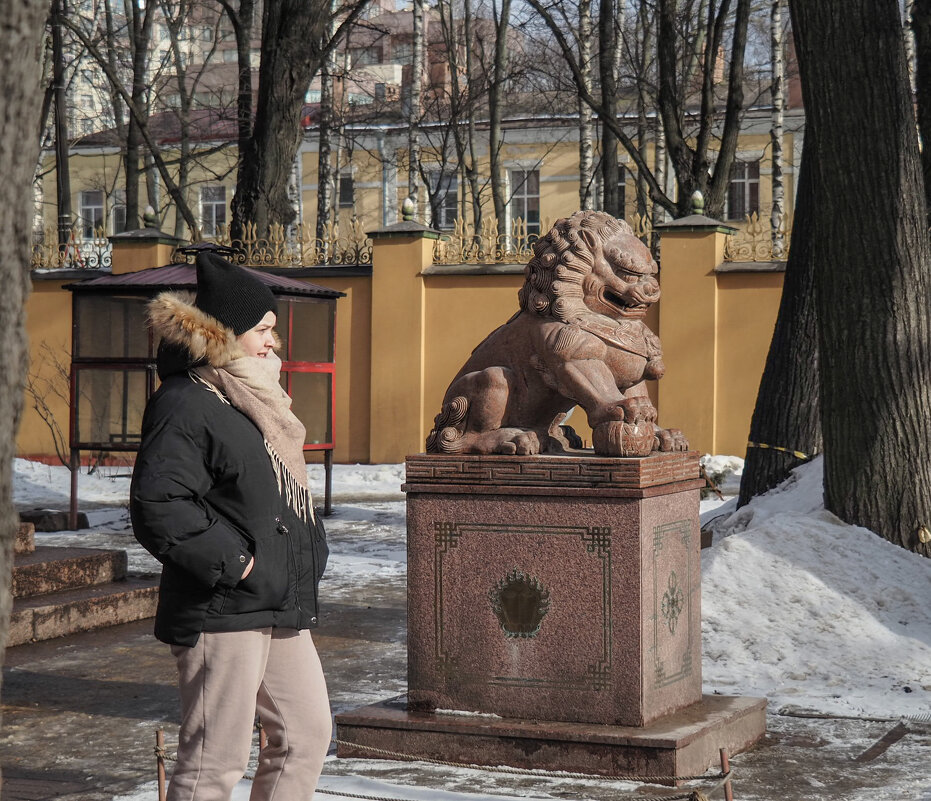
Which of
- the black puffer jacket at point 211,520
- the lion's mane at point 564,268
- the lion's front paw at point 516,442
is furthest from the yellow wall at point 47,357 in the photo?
the black puffer jacket at point 211,520

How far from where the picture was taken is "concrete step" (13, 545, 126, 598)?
8500 millimetres

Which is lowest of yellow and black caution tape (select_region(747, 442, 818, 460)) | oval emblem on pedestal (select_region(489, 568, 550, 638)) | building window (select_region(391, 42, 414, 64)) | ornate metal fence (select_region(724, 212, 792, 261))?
oval emblem on pedestal (select_region(489, 568, 550, 638))

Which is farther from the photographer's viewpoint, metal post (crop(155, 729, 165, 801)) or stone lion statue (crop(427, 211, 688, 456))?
stone lion statue (crop(427, 211, 688, 456))

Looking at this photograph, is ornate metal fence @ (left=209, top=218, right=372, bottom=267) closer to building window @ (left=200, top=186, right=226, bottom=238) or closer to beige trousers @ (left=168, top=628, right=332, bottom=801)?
beige trousers @ (left=168, top=628, right=332, bottom=801)

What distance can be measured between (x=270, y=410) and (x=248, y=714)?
32.6 inches

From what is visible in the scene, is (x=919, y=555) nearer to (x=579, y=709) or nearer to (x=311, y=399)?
(x=579, y=709)

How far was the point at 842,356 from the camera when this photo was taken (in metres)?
8.11

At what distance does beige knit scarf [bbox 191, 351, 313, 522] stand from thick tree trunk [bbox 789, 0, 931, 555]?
16.4ft

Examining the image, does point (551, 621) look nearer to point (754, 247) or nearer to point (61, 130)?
point (754, 247)

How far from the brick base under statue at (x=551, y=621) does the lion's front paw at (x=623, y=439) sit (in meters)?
0.07

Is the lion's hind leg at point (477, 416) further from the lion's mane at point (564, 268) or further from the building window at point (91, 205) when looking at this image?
the building window at point (91, 205)

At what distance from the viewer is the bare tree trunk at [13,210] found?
2041 mm

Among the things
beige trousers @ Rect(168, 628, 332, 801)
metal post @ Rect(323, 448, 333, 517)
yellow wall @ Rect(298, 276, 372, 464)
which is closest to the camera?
→ beige trousers @ Rect(168, 628, 332, 801)

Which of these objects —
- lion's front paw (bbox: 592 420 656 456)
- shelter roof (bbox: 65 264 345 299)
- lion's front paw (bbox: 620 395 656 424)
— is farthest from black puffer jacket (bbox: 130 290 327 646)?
shelter roof (bbox: 65 264 345 299)
